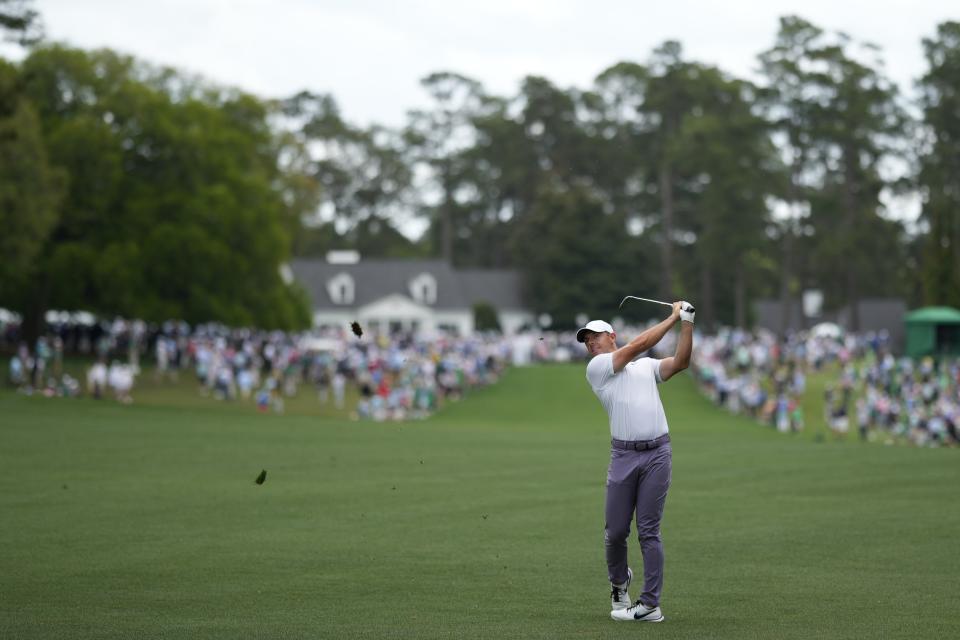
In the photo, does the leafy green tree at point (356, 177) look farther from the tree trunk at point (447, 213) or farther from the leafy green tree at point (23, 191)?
the leafy green tree at point (23, 191)

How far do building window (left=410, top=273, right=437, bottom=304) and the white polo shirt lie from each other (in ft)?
306

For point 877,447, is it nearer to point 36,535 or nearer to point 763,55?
point 36,535

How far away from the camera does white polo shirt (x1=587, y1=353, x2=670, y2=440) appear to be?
9.86 meters

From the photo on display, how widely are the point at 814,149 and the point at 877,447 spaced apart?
2165 inches

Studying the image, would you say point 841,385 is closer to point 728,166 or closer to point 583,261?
point 728,166

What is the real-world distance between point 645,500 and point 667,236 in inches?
3384

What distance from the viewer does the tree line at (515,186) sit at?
60125 mm

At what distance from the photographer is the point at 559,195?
96000 millimetres

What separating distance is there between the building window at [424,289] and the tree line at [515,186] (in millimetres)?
7287

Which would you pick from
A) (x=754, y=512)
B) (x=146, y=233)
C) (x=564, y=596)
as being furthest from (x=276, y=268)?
(x=564, y=596)

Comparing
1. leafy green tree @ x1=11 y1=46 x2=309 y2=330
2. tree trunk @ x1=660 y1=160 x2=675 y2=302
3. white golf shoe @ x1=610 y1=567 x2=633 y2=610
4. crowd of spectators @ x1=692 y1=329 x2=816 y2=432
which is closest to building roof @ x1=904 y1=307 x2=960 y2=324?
crowd of spectators @ x1=692 y1=329 x2=816 y2=432

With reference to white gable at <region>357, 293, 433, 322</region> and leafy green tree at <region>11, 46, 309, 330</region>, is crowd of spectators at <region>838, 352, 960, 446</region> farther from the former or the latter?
white gable at <region>357, 293, 433, 322</region>

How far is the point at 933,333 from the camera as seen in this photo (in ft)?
210

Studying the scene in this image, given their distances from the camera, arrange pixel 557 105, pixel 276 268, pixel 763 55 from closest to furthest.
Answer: pixel 276 268, pixel 763 55, pixel 557 105
